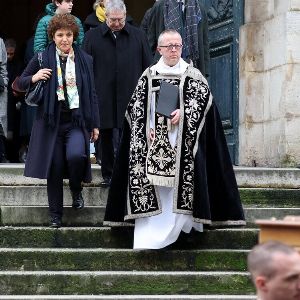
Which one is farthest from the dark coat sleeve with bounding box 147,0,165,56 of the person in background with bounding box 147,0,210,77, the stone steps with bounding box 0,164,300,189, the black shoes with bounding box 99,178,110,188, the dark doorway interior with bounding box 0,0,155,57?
the dark doorway interior with bounding box 0,0,155,57

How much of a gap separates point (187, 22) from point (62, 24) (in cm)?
189

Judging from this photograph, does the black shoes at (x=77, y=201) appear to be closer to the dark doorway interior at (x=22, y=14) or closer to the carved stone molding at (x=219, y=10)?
the carved stone molding at (x=219, y=10)

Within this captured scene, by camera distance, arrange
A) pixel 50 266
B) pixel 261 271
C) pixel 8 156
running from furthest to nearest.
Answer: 1. pixel 8 156
2. pixel 50 266
3. pixel 261 271

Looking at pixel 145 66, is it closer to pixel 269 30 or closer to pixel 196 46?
pixel 196 46

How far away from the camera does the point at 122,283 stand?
9141 millimetres

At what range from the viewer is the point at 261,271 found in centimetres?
453

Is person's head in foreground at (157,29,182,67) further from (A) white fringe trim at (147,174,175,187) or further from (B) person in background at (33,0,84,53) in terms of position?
(B) person in background at (33,0,84,53)

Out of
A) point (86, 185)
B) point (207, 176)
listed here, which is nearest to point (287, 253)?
point (207, 176)

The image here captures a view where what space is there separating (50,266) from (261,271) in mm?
5064

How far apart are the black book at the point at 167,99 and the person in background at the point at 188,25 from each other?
5.72ft

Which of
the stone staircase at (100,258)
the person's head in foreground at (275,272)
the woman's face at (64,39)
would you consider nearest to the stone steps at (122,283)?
the stone staircase at (100,258)

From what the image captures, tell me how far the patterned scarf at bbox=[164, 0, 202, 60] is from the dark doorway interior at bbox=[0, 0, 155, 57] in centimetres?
854

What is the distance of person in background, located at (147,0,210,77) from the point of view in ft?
37.1

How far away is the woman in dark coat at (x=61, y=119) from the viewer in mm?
9695
